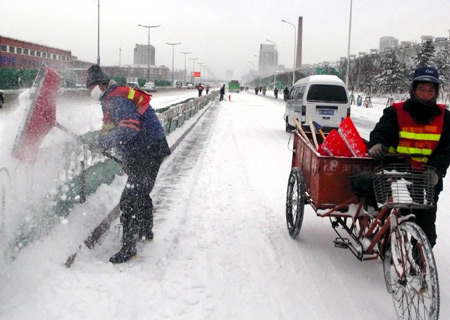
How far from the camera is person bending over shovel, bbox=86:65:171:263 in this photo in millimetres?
3956

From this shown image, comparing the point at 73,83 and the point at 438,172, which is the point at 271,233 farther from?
the point at 73,83

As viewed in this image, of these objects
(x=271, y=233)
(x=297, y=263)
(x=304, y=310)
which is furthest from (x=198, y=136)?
(x=304, y=310)

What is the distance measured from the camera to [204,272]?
3.97 m

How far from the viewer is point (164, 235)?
4.90m

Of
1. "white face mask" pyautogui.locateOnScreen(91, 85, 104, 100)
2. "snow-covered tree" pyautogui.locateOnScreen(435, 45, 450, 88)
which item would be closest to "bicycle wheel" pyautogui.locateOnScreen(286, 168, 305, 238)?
"white face mask" pyautogui.locateOnScreen(91, 85, 104, 100)

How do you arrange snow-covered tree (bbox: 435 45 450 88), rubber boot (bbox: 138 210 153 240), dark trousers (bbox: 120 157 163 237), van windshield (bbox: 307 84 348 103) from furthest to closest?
snow-covered tree (bbox: 435 45 450 88) < van windshield (bbox: 307 84 348 103) < rubber boot (bbox: 138 210 153 240) < dark trousers (bbox: 120 157 163 237)

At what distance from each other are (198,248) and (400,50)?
64360 mm

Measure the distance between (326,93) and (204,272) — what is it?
11.0m

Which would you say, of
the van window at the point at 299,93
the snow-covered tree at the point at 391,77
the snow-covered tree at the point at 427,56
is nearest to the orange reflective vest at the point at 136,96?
the van window at the point at 299,93

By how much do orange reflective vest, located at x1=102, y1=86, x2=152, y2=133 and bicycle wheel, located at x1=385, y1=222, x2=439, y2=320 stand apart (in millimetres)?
2381

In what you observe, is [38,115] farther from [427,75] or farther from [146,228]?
[427,75]

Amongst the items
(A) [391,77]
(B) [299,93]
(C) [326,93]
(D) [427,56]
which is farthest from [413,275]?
(A) [391,77]

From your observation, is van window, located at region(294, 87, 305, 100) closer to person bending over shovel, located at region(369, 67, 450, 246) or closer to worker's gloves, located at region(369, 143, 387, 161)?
person bending over shovel, located at region(369, 67, 450, 246)

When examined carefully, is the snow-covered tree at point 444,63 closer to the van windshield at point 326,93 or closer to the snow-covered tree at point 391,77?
the snow-covered tree at point 391,77
